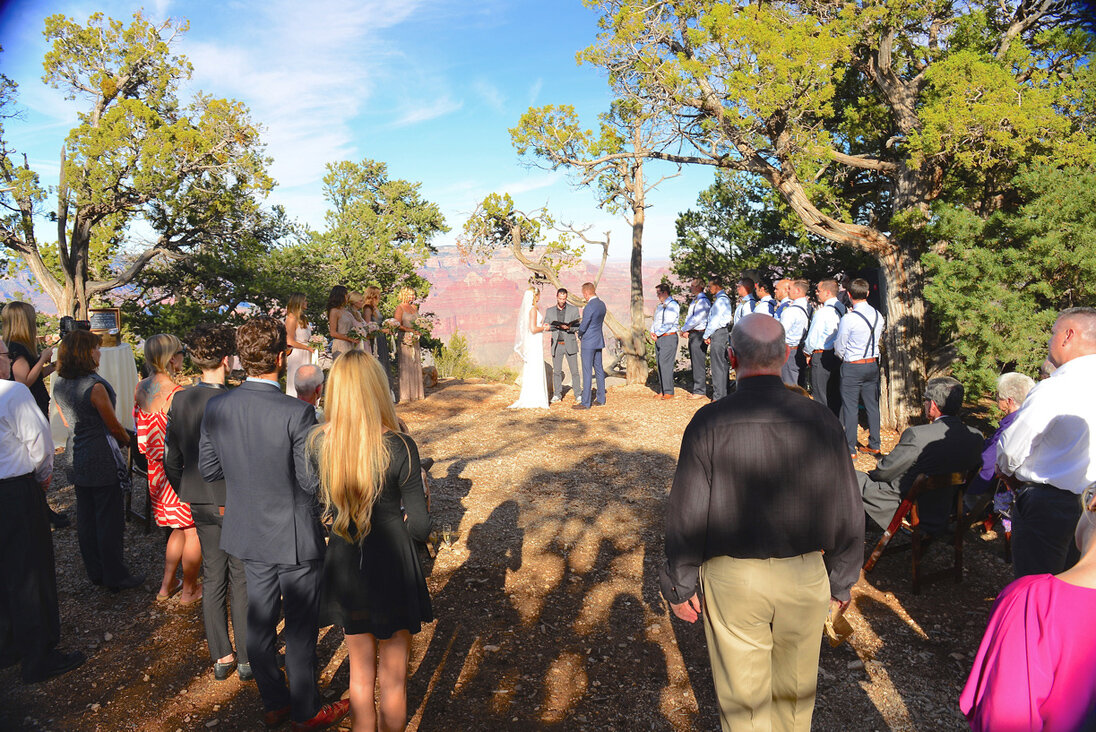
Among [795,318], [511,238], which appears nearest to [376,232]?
[511,238]

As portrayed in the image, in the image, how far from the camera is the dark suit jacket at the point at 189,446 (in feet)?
11.5

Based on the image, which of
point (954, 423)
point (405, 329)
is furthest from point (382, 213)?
point (954, 423)

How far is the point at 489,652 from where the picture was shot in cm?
388

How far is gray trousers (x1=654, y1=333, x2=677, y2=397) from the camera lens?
1104 centimetres

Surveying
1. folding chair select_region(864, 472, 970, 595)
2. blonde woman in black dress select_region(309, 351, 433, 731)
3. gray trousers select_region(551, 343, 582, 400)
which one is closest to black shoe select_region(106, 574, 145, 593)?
blonde woman in black dress select_region(309, 351, 433, 731)

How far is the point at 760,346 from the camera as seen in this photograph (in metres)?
2.43

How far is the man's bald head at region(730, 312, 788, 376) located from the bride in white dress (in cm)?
817

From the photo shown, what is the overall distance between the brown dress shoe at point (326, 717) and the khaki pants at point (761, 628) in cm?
197

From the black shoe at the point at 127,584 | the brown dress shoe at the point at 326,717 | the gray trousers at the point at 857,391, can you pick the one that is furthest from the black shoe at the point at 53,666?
the gray trousers at the point at 857,391

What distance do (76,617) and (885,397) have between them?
9.72 m

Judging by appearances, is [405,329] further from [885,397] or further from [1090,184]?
[1090,184]

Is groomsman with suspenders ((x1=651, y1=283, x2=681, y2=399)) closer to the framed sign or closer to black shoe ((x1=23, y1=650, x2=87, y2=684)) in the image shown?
the framed sign

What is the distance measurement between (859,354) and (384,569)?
21.0ft

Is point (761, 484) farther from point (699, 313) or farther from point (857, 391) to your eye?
point (699, 313)
